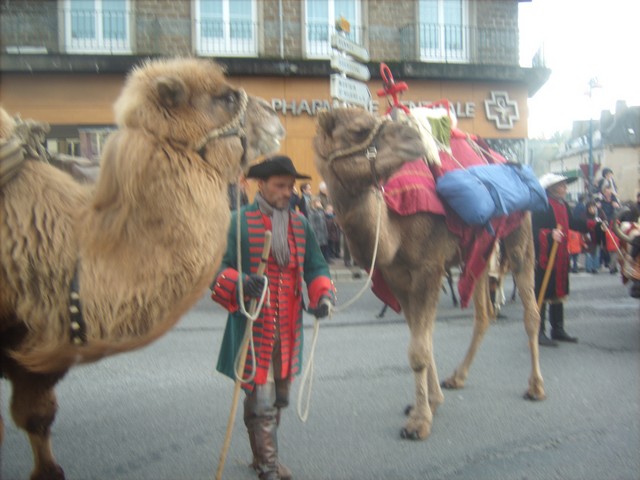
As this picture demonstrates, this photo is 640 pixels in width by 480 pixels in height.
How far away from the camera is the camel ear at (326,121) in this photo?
4.03 metres

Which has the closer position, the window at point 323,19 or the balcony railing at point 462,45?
the window at point 323,19

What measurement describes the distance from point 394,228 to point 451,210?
54cm

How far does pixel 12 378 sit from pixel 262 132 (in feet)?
5.52

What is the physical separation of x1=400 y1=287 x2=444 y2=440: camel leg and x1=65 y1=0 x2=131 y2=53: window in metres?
13.6

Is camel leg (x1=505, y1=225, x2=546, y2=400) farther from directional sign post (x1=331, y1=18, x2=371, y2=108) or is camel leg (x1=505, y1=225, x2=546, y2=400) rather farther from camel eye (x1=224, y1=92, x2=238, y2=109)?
camel eye (x1=224, y1=92, x2=238, y2=109)

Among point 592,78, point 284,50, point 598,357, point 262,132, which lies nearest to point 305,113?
point 284,50

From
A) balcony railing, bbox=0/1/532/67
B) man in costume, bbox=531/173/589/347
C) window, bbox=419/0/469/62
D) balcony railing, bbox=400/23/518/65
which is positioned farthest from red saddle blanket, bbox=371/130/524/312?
window, bbox=419/0/469/62

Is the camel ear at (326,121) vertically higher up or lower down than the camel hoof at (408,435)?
higher up

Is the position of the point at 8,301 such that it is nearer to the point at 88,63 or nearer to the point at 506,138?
the point at 88,63

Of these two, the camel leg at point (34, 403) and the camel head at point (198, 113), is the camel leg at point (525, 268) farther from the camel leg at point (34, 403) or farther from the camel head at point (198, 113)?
the camel leg at point (34, 403)

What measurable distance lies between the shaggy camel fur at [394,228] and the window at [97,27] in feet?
43.4

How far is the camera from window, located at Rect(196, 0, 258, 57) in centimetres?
1553

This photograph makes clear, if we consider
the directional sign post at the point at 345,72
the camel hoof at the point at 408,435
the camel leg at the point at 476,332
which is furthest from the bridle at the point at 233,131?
the directional sign post at the point at 345,72

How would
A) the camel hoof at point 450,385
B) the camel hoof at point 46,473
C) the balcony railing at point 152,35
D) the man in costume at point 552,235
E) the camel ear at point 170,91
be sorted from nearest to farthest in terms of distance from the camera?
the camel ear at point 170,91, the camel hoof at point 46,473, the camel hoof at point 450,385, the man in costume at point 552,235, the balcony railing at point 152,35
